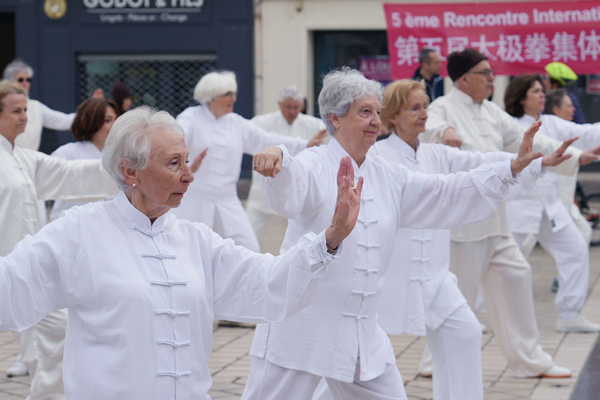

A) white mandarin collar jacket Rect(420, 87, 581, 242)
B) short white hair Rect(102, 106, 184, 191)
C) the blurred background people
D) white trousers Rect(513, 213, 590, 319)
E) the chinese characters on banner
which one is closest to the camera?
short white hair Rect(102, 106, 184, 191)

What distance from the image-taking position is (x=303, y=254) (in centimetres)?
269

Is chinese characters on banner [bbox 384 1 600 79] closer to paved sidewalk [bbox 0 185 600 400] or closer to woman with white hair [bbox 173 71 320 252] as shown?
paved sidewalk [bbox 0 185 600 400]

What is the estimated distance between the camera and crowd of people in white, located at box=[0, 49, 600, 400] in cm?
258

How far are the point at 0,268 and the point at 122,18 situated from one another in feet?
50.9

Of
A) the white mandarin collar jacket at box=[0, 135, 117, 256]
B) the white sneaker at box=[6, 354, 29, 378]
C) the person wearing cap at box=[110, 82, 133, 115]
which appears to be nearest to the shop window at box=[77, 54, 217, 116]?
the person wearing cap at box=[110, 82, 133, 115]

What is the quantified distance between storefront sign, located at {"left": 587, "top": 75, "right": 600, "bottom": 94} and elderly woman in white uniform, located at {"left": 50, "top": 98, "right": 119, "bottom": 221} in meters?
12.2

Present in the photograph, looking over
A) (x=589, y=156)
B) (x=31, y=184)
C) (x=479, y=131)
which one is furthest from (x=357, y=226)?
(x=479, y=131)

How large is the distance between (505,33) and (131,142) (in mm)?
8149

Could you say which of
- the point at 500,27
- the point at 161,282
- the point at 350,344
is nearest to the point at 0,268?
the point at 161,282

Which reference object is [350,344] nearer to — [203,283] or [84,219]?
[203,283]

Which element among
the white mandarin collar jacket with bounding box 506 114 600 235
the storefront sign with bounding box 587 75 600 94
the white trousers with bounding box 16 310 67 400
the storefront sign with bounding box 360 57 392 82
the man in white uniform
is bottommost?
the white trousers with bounding box 16 310 67 400

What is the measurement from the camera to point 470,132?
5.59 meters

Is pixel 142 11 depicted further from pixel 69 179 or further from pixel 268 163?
pixel 268 163

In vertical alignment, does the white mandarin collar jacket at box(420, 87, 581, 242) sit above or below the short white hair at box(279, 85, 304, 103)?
below
